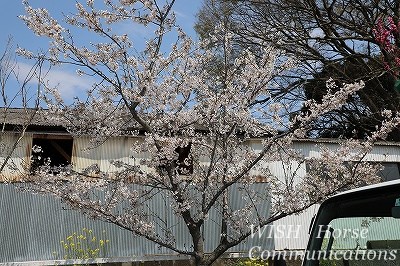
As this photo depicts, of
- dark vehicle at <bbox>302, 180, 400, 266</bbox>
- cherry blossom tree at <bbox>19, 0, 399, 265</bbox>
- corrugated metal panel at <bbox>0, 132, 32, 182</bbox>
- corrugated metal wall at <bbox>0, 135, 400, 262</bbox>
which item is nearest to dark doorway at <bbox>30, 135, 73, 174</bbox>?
corrugated metal panel at <bbox>0, 132, 32, 182</bbox>

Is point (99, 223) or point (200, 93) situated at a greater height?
point (200, 93)

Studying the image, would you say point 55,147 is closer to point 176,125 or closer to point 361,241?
point 176,125

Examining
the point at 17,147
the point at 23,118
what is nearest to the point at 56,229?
the point at 17,147

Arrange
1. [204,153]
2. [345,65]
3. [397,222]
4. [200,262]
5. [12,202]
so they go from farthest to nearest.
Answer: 1. [345,65]
2. [12,202]
3. [204,153]
4. [200,262]
5. [397,222]

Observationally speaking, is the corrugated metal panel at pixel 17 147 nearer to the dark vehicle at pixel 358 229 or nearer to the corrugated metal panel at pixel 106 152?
the corrugated metal panel at pixel 106 152

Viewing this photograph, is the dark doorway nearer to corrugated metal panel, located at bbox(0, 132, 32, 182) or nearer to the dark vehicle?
corrugated metal panel, located at bbox(0, 132, 32, 182)

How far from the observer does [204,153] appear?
760cm

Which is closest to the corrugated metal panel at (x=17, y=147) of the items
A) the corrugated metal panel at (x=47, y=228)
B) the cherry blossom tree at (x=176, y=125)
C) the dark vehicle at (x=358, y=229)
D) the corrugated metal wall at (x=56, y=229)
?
the corrugated metal wall at (x=56, y=229)

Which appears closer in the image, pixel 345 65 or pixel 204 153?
pixel 204 153

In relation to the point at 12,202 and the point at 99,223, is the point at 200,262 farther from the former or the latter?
the point at 12,202

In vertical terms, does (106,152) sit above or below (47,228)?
above

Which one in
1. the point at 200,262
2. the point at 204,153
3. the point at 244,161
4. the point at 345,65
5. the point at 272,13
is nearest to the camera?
the point at 200,262

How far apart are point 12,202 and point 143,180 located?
15.5ft

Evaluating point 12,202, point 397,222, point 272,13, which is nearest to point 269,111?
point 397,222
